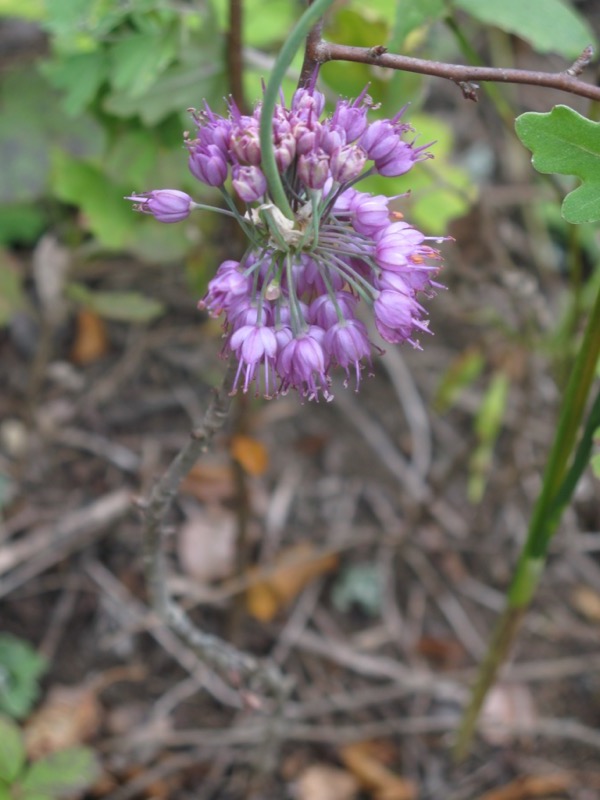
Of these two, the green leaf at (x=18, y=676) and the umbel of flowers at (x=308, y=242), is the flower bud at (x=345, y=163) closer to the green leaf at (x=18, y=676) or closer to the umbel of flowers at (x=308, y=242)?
the umbel of flowers at (x=308, y=242)

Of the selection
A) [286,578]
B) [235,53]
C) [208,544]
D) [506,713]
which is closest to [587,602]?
[506,713]

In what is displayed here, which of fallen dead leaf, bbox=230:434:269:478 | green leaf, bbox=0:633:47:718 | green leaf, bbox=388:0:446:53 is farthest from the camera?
green leaf, bbox=0:633:47:718

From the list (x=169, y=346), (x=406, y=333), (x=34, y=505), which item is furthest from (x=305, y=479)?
(x=406, y=333)

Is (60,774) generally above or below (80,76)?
below

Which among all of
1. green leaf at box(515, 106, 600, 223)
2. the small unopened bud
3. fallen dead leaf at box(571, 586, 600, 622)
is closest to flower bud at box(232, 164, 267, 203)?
the small unopened bud

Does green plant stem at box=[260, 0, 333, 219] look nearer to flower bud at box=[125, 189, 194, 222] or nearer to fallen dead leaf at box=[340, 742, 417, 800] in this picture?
flower bud at box=[125, 189, 194, 222]

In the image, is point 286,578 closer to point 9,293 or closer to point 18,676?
point 18,676
